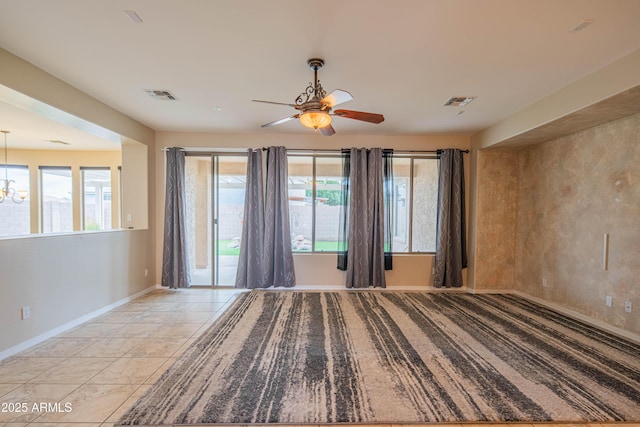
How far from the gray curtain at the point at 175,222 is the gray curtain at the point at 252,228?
0.99 m

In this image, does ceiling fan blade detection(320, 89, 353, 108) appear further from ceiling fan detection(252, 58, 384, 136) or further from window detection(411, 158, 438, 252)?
window detection(411, 158, 438, 252)

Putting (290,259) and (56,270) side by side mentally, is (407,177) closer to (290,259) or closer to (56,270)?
(290,259)

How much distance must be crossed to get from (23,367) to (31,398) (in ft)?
1.94

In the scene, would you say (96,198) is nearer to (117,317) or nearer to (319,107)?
(117,317)

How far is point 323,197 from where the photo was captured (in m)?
4.79

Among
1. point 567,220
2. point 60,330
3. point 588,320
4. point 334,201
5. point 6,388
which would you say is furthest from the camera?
point 334,201

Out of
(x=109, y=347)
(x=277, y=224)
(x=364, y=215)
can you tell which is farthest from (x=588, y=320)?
(x=109, y=347)

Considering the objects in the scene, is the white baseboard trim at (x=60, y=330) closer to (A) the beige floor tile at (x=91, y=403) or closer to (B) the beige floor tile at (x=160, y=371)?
(A) the beige floor tile at (x=91, y=403)

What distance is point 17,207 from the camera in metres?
5.49

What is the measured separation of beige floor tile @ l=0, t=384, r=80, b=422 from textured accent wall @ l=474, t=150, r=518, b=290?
5.27 metres

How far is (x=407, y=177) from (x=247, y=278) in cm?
336

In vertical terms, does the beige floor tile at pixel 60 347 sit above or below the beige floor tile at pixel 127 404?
below

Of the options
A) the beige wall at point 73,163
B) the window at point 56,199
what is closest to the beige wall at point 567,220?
the beige wall at point 73,163

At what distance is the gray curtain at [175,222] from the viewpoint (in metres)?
4.46
